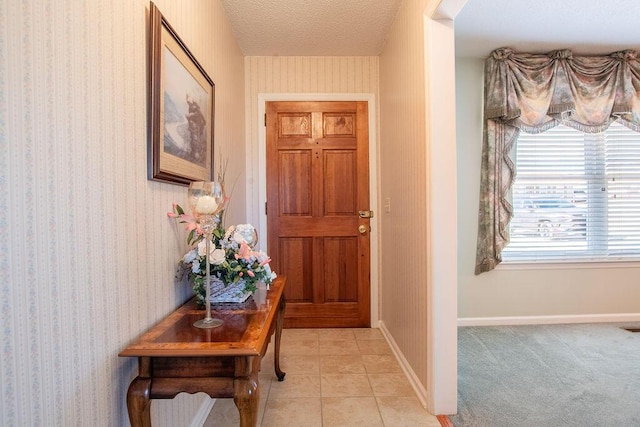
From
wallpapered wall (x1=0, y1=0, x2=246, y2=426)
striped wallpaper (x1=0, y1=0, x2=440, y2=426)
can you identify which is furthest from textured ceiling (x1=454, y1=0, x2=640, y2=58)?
wallpapered wall (x1=0, y1=0, x2=246, y2=426)

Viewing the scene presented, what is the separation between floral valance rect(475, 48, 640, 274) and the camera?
2773 millimetres

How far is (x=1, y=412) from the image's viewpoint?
61 centimetres

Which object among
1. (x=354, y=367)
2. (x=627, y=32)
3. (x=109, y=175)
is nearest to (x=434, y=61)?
(x=109, y=175)

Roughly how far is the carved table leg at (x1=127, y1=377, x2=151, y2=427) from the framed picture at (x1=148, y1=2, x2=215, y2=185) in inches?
27.5

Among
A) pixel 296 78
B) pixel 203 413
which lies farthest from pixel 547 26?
pixel 203 413

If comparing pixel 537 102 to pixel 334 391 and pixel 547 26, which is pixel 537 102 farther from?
pixel 334 391

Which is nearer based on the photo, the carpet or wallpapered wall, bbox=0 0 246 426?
wallpapered wall, bbox=0 0 246 426

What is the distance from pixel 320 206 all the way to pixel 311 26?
Result: 145 centimetres

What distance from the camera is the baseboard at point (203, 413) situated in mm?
1556

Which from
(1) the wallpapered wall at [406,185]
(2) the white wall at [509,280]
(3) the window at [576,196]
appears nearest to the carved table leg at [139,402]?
(1) the wallpapered wall at [406,185]

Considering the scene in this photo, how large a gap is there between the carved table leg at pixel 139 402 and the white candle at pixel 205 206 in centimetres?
55

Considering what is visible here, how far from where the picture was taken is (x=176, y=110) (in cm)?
140

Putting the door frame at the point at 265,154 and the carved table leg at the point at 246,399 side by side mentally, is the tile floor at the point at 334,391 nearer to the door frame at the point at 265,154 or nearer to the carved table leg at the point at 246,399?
the carved table leg at the point at 246,399

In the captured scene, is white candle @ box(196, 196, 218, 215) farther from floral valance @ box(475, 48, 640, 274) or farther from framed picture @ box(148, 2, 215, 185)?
floral valance @ box(475, 48, 640, 274)
